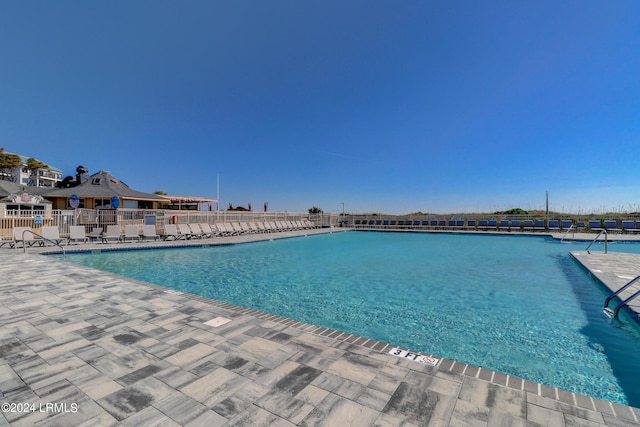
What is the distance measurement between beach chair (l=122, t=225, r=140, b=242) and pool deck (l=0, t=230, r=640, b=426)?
929cm

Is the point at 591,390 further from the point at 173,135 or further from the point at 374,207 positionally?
the point at 374,207

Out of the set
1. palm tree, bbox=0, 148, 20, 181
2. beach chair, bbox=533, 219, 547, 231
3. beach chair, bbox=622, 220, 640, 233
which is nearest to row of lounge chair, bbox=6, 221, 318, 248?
beach chair, bbox=533, 219, 547, 231

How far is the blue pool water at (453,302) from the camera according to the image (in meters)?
2.81

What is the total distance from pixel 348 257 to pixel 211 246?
571cm

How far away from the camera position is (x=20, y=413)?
155 cm

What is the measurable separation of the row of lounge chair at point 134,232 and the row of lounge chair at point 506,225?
9.40 m

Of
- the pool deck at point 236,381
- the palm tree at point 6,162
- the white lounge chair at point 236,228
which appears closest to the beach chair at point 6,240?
the white lounge chair at point 236,228

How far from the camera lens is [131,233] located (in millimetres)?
11422

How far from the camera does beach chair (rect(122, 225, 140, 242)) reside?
1134 cm

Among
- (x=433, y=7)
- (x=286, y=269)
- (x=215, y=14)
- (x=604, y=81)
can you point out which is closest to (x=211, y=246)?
(x=286, y=269)

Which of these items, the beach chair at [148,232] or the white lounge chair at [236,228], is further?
the white lounge chair at [236,228]

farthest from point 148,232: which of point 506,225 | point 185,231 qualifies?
point 506,225

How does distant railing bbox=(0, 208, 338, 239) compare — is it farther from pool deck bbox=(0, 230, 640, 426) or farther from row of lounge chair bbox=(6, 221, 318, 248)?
pool deck bbox=(0, 230, 640, 426)

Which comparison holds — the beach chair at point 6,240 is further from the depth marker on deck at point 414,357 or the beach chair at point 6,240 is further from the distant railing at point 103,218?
the depth marker on deck at point 414,357
